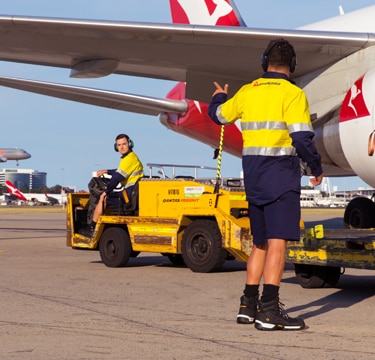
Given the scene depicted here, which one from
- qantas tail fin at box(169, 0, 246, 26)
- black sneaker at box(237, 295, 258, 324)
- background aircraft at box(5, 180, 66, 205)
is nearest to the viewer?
black sneaker at box(237, 295, 258, 324)

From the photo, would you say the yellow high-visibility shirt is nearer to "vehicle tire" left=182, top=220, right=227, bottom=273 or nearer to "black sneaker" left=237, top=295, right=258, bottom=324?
"black sneaker" left=237, top=295, right=258, bottom=324

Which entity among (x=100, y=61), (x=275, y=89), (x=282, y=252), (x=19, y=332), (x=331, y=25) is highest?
(x=331, y=25)

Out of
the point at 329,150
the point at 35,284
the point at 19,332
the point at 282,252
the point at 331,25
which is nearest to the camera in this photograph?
the point at 19,332

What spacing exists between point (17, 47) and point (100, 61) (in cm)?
133

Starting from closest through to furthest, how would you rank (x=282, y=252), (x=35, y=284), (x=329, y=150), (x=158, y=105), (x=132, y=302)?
(x=282, y=252) → (x=132, y=302) → (x=35, y=284) → (x=329, y=150) → (x=158, y=105)

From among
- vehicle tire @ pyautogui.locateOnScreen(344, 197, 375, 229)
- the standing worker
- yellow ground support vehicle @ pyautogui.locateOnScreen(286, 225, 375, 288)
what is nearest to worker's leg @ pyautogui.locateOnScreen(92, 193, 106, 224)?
yellow ground support vehicle @ pyautogui.locateOnScreen(286, 225, 375, 288)

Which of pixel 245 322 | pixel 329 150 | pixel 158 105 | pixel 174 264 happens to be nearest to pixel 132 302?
pixel 245 322

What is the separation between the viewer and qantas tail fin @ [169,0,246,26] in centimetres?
1673

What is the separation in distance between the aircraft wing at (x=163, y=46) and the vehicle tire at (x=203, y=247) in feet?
9.99

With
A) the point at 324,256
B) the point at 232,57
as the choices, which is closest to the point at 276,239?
the point at 324,256

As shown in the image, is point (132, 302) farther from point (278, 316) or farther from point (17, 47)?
point (17, 47)

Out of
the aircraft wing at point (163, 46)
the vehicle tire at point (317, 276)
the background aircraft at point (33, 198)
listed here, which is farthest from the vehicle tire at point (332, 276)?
the background aircraft at point (33, 198)

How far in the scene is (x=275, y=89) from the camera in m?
5.42

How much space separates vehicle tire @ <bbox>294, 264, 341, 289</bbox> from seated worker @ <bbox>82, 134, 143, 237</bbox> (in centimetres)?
360
